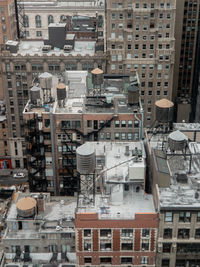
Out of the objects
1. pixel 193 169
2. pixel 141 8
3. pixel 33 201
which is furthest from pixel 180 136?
pixel 141 8

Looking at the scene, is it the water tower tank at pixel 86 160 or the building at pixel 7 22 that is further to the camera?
the building at pixel 7 22

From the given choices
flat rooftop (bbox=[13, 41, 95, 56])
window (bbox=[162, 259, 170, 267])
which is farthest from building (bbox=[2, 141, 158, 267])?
flat rooftop (bbox=[13, 41, 95, 56])

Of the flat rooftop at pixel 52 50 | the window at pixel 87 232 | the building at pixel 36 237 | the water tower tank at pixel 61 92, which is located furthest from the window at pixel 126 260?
the flat rooftop at pixel 52 50

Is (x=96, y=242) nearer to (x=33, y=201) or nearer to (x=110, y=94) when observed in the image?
(x=33, y=201)

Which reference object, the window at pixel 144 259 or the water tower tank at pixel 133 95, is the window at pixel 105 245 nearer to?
the window at pixel 144 259

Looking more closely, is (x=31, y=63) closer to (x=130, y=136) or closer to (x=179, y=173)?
(x=130, y=136)

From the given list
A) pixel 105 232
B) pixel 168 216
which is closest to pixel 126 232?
pixel 105 232
